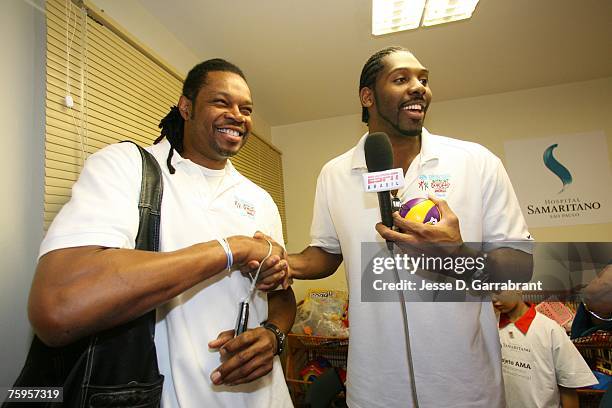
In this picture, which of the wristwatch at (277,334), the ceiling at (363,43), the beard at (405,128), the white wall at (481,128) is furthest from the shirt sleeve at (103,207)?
the white wall at (481,128)

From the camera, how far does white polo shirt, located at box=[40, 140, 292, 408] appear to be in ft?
2.45

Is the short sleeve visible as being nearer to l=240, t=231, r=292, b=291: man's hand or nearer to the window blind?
l=240, t=231, r=292, b=291: man's hand

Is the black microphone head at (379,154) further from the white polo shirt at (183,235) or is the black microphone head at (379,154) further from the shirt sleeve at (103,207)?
the shirt sleeve at (103,207)

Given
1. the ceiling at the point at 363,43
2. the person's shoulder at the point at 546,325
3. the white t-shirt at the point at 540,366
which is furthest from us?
the ceiling at the point at 363,43

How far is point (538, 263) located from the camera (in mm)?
1171

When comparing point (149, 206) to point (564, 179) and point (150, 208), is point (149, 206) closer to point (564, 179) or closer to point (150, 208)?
point (150, 208)

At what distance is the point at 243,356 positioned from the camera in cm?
90

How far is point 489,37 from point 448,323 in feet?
8.01

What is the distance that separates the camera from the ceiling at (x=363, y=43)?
2.14 meters

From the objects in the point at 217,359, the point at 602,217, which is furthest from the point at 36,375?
the point at 602,217

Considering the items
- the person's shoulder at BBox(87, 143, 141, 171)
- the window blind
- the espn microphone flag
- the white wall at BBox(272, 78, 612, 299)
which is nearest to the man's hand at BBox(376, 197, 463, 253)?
the espn microphone flag

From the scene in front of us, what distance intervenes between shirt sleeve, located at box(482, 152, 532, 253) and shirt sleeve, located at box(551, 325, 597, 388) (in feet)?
4.43

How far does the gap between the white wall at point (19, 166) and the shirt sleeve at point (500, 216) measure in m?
1.72

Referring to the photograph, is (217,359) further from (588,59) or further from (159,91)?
(588,59)
